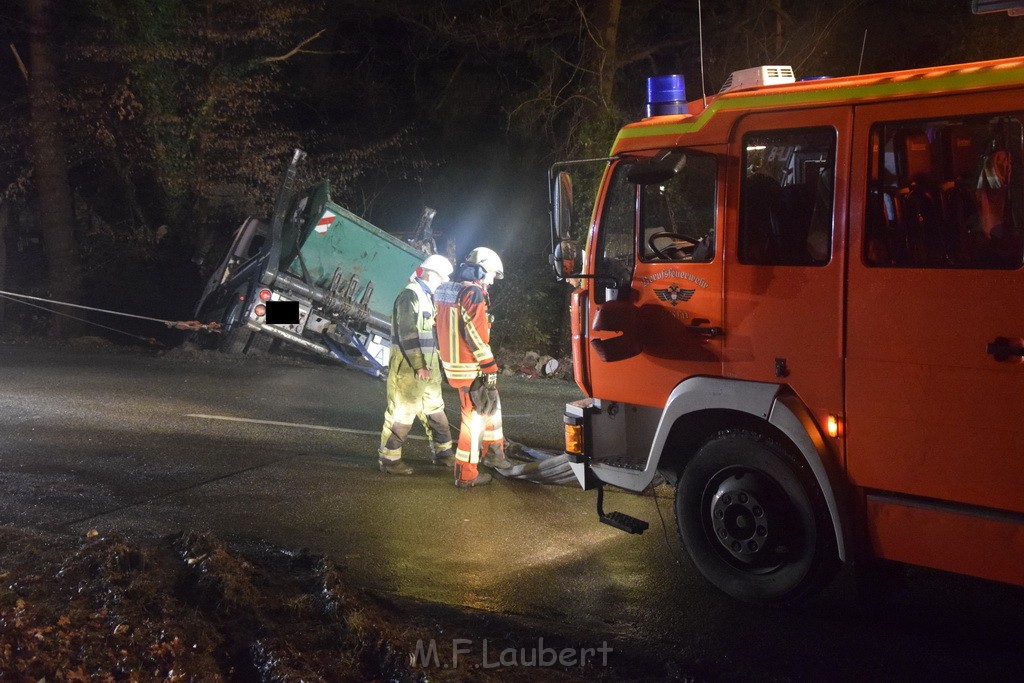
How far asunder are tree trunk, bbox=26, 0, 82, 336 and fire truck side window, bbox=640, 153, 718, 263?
14.6 m

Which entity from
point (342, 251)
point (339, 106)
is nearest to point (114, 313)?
point (342, 251)

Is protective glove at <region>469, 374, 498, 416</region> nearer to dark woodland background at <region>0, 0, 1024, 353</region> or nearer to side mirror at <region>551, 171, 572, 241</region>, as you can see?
side mirror at <region>551, 171, 572, 241</region>

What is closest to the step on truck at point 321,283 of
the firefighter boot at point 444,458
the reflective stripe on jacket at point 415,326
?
the firefighter boot at point 444,458

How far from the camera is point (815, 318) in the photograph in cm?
425

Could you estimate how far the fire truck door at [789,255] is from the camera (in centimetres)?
421

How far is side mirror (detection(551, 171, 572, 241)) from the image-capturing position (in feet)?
16.2

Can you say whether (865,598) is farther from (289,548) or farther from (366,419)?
(366,419)

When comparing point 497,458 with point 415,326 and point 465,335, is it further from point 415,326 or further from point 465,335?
point 415,326

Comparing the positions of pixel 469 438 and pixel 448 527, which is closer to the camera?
pixel 448 527

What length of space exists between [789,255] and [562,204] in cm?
119

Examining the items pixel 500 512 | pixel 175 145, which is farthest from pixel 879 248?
pixel 175 145

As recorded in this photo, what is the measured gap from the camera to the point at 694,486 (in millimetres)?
4797

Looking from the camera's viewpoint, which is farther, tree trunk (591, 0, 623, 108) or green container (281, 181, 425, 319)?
tree trunk (591, 0, 623, 108)

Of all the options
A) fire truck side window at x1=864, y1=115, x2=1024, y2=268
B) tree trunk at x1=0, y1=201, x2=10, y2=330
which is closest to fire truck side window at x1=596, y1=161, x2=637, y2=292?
fire truck side window at x1=864, y1=115, x2=1024, y2=268
